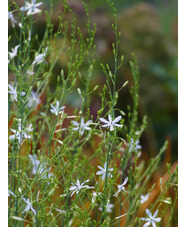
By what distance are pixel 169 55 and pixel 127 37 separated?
1.16 ft

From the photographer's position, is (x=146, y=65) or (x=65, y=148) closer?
(x=65, y=148)

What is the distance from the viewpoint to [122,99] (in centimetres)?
232

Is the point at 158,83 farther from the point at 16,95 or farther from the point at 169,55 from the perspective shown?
the point at 16,95

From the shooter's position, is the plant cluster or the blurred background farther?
the blurred background

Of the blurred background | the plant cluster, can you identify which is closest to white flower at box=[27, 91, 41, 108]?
the plant cluster

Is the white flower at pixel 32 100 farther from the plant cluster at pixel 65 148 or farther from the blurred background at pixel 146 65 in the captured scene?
the blurred background at pixel 146 65

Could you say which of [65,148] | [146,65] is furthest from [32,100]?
[146,65]

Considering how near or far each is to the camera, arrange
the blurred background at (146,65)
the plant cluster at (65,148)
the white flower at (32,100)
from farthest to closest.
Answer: the blurred background at (146,65)
the white flower at (32,100)
the plant cluster at (65,148)

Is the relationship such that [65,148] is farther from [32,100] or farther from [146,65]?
[146,65]

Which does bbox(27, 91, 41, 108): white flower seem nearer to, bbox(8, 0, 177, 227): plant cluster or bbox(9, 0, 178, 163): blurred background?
bbox(8, 0, 177, 227): plant cluster

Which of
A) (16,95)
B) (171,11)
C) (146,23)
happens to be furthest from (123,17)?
(16,95)

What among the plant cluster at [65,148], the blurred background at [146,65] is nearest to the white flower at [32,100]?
the plant cluster at [65,148]

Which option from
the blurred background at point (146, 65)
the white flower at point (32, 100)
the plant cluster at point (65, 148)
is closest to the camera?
the plant cluster at point (65, 148)
